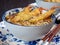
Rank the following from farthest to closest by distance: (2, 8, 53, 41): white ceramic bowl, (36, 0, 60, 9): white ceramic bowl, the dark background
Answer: the dark background → (36, 0, 60, 9): white ceramic bowl → (2, 8, 53, 41): white ceramic bowl

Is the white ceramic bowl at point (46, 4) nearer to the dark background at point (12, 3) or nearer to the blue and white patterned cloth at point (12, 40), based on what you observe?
the blue and white patterned cloth at point (12, 40)

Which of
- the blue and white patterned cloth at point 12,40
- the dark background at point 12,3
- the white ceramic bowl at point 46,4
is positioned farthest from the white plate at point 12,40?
the dark background at point 12,3

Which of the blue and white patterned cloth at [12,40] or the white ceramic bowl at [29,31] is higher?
the white ceramic bowl at [29,31]

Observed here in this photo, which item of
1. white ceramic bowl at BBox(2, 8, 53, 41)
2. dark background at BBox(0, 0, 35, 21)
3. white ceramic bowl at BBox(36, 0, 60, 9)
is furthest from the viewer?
dark background at BBox(0, 0, 35, 21)

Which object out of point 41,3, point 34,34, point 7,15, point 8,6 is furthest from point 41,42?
point 8,6

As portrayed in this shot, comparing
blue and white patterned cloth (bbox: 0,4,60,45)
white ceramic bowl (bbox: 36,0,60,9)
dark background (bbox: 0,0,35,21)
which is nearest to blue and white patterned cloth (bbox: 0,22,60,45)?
blue and white patterned cloth (bbox: 0,4,60,45)

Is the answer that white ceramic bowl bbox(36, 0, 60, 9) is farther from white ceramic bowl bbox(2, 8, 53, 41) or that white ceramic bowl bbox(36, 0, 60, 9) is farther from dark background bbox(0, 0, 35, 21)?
dark background bbox(0, 0, 35, 21)

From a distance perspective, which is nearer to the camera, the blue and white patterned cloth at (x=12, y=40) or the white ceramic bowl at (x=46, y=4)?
the blue and white patterned cloth at (x=12, y=40)

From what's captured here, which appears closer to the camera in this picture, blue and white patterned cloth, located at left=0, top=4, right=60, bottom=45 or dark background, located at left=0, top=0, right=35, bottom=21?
blue and white patterned cloth, located at left=0, top=4, right=60, bottom=45

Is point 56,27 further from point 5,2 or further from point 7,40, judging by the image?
point 5,2

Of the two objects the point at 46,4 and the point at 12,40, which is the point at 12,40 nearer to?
the point at 12,40

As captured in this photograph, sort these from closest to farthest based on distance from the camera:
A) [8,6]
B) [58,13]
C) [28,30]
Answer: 1. [28,30]
2. [58,13]
3. [8,6]
